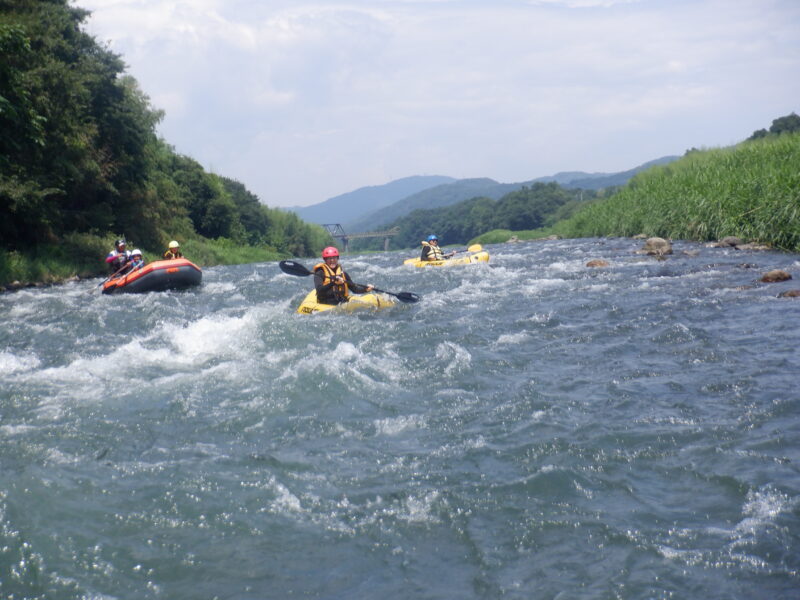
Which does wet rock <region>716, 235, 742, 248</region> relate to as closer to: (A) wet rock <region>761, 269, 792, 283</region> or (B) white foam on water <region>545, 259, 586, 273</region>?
(B) white foam on water <region>545, 259, 586, 273</region>

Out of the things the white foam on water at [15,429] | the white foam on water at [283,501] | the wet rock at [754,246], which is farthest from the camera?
the wet rock at [754,246]

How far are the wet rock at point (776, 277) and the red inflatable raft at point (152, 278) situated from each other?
11203 millimetres

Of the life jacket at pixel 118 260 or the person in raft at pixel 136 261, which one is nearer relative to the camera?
the person in raft at pixel 136 261

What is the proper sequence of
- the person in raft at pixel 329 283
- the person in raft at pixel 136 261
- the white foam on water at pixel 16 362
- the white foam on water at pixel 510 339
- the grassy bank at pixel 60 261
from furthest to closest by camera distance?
the grassy bank at pixel 60 261 < the person in raft at pixel 136 261 < the person in raft at pixel 329 283 < the white foam on water at pixel 510 339 < the white foam on water at pixel 16 362

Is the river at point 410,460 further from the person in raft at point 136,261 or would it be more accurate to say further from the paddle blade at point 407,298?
the person in raft at point 136,261

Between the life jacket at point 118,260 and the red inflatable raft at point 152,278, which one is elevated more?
the life jacket at point 118,260

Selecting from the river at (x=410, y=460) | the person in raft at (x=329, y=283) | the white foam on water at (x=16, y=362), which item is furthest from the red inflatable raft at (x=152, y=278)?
the white foam on water at (x=16, y=362)

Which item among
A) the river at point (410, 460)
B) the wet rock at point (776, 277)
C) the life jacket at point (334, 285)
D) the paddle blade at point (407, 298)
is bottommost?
the river at point (410, 460)

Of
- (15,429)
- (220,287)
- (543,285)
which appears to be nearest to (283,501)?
(15,429)

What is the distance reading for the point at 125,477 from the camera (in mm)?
4344

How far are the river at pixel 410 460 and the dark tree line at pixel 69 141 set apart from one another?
31.0 ft

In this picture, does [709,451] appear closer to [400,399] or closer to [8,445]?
[400,399]

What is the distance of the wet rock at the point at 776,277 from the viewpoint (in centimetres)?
1069

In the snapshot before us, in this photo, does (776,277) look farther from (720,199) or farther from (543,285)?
(720,199)
